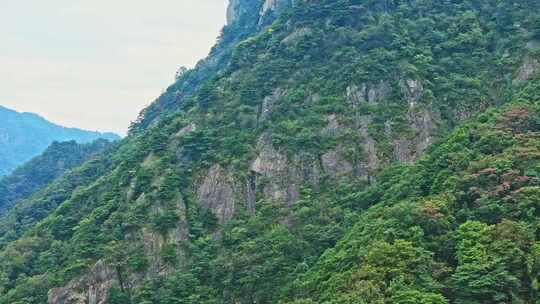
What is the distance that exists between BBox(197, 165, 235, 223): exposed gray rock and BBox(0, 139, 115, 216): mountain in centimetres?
5105

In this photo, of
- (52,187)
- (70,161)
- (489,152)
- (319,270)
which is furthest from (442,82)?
(70,161)

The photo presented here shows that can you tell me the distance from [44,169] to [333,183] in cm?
6974

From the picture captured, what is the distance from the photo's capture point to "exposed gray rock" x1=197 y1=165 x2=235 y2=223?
50594mm

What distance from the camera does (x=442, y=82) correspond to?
54.5 meters

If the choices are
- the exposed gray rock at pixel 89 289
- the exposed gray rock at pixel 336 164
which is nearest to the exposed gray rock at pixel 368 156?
the exposed gray rock at pixel 336 164

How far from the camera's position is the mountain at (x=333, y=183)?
3416cm

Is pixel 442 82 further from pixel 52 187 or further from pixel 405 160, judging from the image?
pixel 52 187

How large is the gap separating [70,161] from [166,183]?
60063 mm

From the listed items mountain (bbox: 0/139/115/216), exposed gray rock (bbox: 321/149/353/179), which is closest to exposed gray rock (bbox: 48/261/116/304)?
exposed gray rock (bbox: 321/149/353/179)

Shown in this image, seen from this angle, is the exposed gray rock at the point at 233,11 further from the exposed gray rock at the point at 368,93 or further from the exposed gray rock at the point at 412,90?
the exposed gray rock at the point at 412,90

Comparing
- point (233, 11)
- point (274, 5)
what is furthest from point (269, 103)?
point (233, 11)

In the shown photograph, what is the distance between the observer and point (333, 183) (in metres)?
50.1

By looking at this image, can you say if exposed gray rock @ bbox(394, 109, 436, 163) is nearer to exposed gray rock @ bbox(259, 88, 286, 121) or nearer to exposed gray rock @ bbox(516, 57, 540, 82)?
exposed gray rock @ bbox(516, 57, 540, 82)

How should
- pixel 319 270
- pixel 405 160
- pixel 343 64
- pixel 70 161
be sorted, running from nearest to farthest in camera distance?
pixel 319 270 < pixel 405 160 < pixel 343 64 < pixel 70 161
